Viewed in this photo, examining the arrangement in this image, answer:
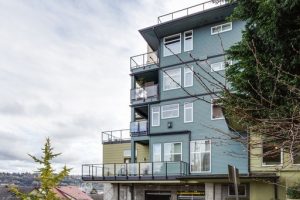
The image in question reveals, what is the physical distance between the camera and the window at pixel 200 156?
25.9 meters

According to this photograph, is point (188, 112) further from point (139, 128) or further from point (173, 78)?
point (139, 128)

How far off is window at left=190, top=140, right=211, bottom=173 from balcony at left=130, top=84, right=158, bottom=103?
15.8 feet

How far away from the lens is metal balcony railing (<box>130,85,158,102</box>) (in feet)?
97.1

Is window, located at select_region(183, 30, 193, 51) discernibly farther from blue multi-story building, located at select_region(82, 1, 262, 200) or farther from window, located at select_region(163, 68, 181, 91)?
window, located at select_region(163, 68, 181, 91)

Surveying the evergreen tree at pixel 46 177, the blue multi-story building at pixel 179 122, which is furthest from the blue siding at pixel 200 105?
the evergreen tree at pixel 46 177

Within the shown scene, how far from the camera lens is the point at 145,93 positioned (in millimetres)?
30359

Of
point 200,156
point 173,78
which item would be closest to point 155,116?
point 173,78

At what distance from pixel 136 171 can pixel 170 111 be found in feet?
15.6

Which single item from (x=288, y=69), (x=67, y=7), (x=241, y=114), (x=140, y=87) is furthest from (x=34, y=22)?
(x=241, y=114)

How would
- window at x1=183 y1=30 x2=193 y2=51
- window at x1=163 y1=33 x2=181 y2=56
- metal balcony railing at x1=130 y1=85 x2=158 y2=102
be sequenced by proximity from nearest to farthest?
window at x1=183 y1=30 x2=193 y2=51 → window at x1=163 y1=33 x2=181 y2=56 → metal balcony railing at x1=130 y1=85 x2=158 y2=102

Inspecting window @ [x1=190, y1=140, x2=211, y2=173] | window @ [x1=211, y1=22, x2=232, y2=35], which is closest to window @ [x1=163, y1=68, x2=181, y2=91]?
window @ [x1=211, y1=22, x2=232, y2=35]

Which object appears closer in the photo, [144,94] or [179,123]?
[179,123]

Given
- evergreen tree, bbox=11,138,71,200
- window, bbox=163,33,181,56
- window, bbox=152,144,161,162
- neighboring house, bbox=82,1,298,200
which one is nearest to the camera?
evergreen tree, bbox=11,138,71,200

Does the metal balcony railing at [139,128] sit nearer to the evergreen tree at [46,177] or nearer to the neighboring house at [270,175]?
the neighboring house at [270,175]
